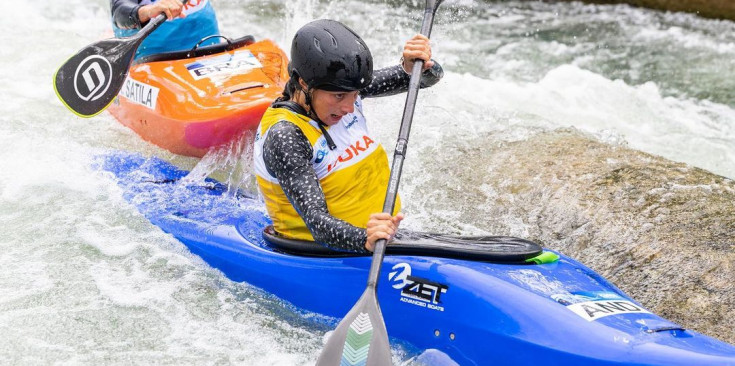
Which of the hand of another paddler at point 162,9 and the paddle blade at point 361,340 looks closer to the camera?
the paddle blade at point 361,340

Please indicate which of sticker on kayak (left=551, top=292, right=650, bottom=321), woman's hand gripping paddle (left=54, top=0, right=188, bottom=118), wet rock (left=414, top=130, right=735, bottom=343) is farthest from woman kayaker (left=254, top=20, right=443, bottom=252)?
woman's hand gripping paddle (left=54, top=0, right=188, bottom=118)

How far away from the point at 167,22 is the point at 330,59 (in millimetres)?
2506

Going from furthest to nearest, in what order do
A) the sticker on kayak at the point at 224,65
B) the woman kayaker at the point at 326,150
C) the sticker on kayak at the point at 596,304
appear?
the sticker on kayak at the point at 224,65 < the woman kayaker at the point at 326,150 < the sticker on kayak at the point at 596,304

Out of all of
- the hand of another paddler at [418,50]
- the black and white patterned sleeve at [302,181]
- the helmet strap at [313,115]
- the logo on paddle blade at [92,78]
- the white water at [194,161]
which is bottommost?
the white water at [194,161]

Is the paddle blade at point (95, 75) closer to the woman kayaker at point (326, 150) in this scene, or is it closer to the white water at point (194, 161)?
the white water at point (194, 161)

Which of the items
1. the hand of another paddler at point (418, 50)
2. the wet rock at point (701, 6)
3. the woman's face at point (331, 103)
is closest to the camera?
the woman's face at point (331, 103)

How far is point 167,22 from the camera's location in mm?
5258

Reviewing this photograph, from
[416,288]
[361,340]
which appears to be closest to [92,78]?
[416,288]

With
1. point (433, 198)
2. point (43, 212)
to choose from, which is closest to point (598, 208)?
point (433, 198)

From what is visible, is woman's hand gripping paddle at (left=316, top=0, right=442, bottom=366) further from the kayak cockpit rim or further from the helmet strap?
the helmet strap

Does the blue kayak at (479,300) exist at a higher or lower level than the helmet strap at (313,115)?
lower

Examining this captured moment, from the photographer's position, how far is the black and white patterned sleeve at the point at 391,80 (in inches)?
147

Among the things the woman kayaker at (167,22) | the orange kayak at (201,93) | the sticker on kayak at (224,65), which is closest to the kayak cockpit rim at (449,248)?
the orange kayak at (201,93)

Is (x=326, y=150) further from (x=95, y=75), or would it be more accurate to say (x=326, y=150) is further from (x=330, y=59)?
(x=95, y=75)
